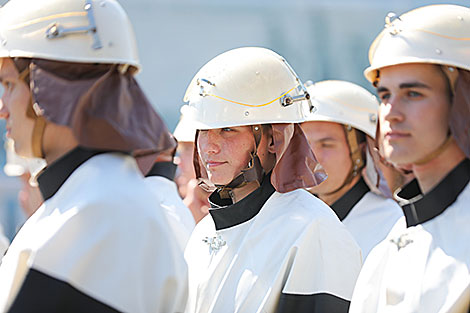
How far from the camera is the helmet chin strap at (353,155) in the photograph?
16.8 feet

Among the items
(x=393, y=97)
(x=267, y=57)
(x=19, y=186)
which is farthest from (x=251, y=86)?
(x=19, y=186)

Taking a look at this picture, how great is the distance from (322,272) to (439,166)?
2.22 ft

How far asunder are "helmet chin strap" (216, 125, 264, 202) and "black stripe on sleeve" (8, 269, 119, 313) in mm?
1548

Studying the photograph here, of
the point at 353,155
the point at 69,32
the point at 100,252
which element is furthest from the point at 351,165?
the point at 100,252

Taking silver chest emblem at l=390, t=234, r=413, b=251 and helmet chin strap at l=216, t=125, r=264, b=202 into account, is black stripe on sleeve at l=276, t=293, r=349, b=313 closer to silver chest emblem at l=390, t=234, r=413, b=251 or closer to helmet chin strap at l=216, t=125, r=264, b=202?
silver chest emblem at l=390, t=234, r=413, b=251

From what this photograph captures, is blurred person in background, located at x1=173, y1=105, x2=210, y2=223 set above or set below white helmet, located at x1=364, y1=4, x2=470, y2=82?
below

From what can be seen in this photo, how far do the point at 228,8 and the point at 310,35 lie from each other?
7.32 ft

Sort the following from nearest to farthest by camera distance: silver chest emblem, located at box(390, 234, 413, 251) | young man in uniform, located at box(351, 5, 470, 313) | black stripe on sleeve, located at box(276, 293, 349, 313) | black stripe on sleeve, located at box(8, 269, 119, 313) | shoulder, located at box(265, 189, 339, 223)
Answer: black stripe on sleeve, located at box(8, 269, 119, 313)
young man in uniform, located at box(351, 5, 470, 313)
silver chest emblem, located at box(390, 234, 413, 251)
black stripe on sleeve, located at box(276, 293, 349, 313)
shoulder, located at box(265, 189, 339, 223)

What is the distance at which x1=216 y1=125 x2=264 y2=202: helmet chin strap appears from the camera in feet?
11.8

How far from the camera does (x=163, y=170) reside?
511 centimetres

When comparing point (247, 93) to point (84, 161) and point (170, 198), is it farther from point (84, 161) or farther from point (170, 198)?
point (84, 161)

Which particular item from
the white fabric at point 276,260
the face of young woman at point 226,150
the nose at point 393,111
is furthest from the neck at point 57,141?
the nose at point 393,111

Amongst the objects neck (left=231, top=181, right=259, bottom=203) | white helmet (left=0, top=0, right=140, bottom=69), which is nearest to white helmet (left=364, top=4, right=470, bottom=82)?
neck (left=231, top=181, right=259, bottom=203)

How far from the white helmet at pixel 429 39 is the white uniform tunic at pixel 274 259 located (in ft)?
2.47
